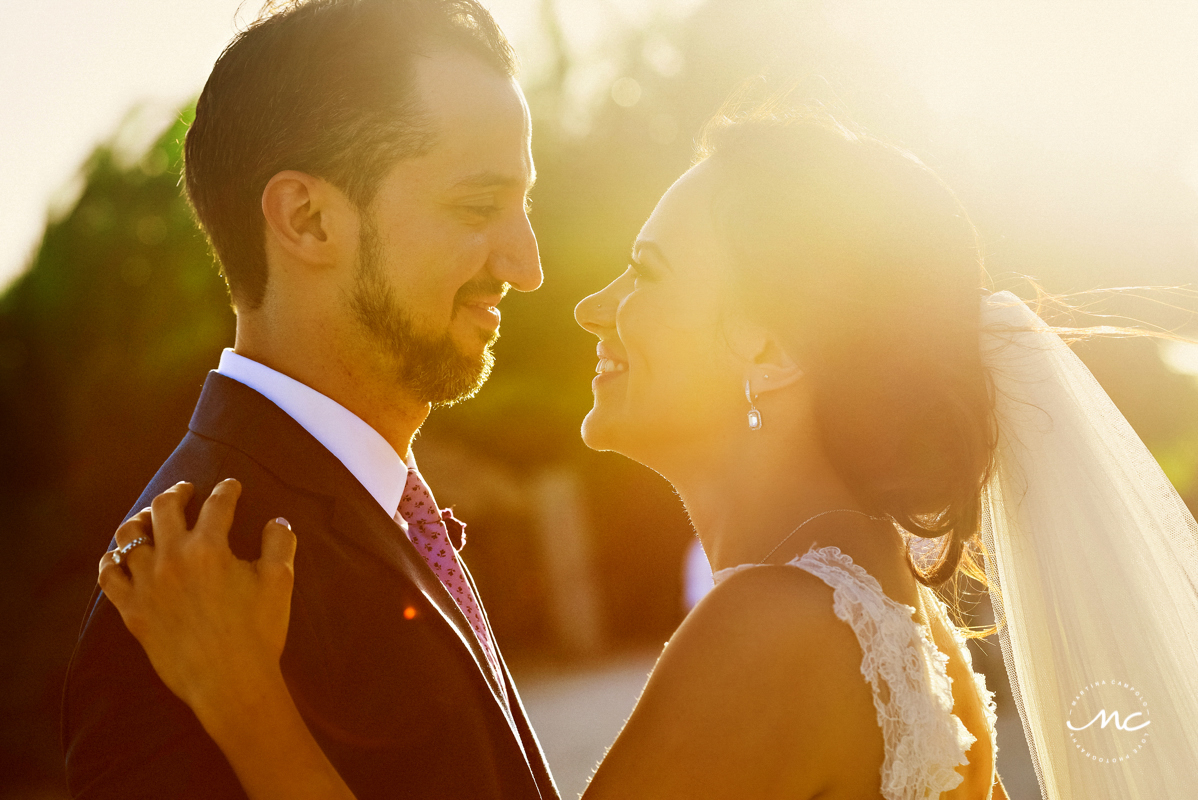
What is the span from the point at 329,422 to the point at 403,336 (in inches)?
14.2

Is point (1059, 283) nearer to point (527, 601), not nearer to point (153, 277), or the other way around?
point (527, 601)

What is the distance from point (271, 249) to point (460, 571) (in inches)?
41.7

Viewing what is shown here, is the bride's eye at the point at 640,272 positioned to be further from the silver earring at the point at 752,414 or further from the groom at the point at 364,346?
the silver earring at the point at 752,414

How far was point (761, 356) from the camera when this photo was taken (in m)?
2.84

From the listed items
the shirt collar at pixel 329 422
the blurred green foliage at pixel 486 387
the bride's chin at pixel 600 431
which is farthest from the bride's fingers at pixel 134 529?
the blurred green foliage at pixel 486 387

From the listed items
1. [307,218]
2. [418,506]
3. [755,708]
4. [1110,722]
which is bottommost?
[1110,722]

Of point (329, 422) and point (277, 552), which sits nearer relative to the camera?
point (277, 552)

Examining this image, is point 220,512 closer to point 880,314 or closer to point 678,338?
point 678,338

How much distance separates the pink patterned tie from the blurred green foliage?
4.73 meters

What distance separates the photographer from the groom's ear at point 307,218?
279cm

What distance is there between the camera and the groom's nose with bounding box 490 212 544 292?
3.03m

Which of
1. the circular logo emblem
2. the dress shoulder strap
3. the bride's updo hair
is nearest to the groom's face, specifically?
the bride's updo hair

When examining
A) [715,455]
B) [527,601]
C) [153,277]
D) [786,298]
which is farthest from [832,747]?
[527,601]

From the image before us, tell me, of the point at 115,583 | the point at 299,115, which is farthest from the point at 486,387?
the point at 115,583
